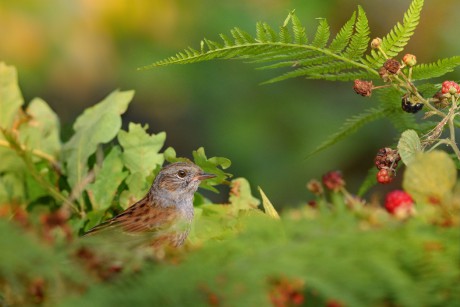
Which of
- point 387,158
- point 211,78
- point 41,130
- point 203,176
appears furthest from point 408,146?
point 211,78

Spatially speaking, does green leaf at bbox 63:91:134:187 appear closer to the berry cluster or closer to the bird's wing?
the bird's wing

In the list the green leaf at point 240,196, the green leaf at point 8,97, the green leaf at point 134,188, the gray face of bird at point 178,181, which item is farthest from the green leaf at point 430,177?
the gray face of bird at point 178,181

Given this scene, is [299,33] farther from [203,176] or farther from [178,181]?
[178,181]

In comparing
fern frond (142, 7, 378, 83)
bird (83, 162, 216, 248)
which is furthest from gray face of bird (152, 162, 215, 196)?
fern frond (142, 7, 378, 83)

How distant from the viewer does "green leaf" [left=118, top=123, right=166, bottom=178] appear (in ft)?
5.76

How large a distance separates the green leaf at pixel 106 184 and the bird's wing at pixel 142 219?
56 millimetres

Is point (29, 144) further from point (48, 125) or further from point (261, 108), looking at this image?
point (261, 108)

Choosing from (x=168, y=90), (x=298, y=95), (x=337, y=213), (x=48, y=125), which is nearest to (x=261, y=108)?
(x=298, y=95)

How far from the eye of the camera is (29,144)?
73.0 inches

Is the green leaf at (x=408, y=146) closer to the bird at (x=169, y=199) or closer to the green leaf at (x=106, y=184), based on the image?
the green leaf at (x=106, y=184)

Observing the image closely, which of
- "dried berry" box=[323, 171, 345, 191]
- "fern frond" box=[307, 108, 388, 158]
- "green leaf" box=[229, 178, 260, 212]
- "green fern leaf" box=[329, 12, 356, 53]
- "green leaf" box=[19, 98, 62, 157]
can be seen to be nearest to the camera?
"dried berry" box=[323, 171, 345, 191]

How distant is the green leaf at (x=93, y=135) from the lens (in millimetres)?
1794

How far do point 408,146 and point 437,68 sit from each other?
20 cm

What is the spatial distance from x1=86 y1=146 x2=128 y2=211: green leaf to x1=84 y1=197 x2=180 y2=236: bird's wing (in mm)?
56
